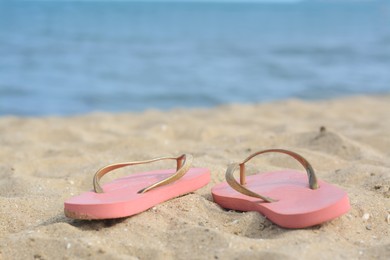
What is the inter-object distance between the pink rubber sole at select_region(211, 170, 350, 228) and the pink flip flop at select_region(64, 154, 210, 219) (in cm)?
11

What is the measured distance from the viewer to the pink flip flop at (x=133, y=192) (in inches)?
71.6

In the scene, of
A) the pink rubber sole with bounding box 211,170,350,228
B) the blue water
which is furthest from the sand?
the blue water

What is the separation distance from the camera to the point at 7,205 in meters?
2.08

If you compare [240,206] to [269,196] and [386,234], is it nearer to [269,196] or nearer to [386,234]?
[269,196]

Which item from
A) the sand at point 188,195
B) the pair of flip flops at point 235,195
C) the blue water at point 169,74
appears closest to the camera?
the sand at point 188,195

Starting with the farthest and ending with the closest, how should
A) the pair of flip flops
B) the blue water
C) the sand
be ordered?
the blue water < the pair of flip flops < the sand

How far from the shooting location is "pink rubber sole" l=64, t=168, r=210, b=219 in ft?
5.95

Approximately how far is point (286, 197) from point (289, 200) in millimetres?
32

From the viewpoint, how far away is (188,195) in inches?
82.0

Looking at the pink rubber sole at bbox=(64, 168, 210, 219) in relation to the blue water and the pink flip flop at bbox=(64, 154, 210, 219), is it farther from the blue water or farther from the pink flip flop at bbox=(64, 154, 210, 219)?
the blue water

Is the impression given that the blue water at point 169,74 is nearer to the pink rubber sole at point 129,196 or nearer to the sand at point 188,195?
the sand at point 188,195

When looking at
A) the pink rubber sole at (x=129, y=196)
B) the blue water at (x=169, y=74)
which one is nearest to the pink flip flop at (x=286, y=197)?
the pink rubber sole at (x=129, y=196)

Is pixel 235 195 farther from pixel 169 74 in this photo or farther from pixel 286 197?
pixel 169 74

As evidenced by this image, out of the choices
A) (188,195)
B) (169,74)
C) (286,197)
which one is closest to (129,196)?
(188,195)
